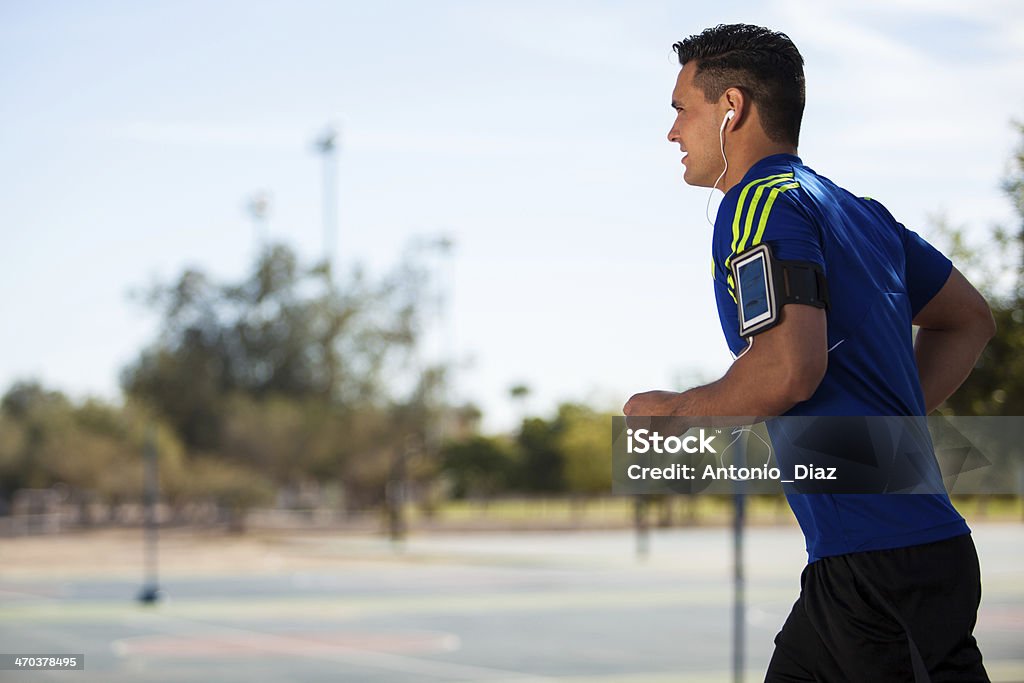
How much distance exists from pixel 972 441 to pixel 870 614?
52 cm

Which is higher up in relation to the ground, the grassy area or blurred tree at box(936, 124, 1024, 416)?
blurred tree at box(936, 124, 1024, 416)

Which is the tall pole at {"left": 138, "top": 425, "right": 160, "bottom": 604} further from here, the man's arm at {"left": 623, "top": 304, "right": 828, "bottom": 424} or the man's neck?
the man's arm at {"left": 623, "top": 304, "right": 828, "bottom": 424}

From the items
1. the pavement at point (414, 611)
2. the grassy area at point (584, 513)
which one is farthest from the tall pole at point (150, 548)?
the grassy area at point (584, 513)

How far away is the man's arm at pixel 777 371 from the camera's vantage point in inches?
63.0

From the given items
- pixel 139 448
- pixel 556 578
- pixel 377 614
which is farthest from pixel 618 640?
pixel 139 448

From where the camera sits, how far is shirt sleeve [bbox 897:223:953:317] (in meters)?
2.01

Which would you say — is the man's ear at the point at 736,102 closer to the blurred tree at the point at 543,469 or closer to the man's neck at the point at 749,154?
the man's neck at the point at 749,154

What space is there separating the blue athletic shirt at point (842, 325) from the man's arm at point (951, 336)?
0.87 ft

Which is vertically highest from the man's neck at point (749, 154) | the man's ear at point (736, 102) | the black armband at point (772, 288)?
the man's ear at point (736, 102)

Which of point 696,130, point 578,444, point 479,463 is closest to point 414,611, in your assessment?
point 578,444

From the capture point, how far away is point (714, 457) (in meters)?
1.83

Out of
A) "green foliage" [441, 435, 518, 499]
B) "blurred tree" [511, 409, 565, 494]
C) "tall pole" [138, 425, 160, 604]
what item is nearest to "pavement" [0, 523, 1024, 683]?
"tall pole" [138, 425, 160, 604]

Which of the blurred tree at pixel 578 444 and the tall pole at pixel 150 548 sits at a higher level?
the blurred tree at pixel 578 444

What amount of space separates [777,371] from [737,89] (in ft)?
1.44
